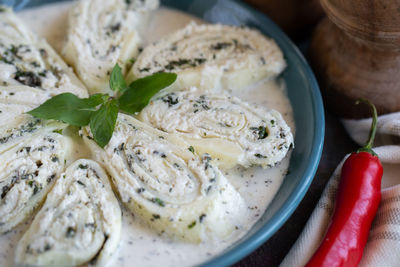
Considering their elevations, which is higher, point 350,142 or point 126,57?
point 126,57

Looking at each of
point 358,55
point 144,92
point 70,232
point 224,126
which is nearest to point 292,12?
point 358,55

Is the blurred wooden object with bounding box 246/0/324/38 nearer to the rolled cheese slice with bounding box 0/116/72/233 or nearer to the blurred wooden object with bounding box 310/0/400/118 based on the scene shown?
the blurred wooden object with bounding box 310/0/400/118

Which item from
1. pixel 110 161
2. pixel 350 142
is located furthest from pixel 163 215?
pixel 350 142

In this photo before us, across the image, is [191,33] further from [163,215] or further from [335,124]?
[163,215]

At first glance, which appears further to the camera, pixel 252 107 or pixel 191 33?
pixel 191 33

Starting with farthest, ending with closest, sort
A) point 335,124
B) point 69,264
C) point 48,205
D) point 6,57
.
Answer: point 335,124
point 6,57
point 48,205
point 69,264

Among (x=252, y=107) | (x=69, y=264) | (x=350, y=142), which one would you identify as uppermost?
(x=252, y=107)

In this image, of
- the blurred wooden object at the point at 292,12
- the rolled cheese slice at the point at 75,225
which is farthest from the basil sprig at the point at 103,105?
the blurred wooden object at the point at 292,12

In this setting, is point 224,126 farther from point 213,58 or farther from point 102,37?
point 102,37
